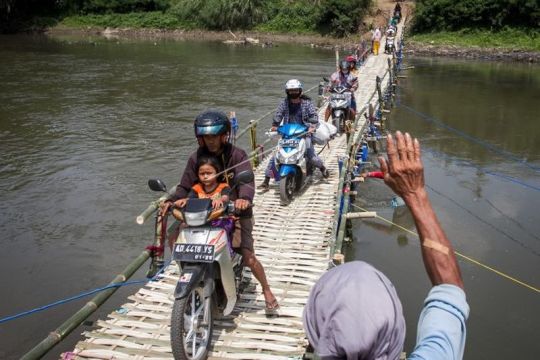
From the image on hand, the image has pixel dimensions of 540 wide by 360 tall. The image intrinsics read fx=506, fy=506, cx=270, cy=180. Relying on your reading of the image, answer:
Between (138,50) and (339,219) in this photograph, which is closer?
(339,219)

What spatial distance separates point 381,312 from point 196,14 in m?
47.7

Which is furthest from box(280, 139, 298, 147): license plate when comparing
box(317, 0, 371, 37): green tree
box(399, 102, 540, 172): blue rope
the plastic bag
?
box(317, 0, 371, 37): green tree

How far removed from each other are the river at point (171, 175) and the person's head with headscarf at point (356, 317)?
3763 mm

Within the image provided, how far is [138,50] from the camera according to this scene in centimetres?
3603

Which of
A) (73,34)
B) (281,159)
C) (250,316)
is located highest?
(73,34)

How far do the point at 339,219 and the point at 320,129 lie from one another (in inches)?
83.9

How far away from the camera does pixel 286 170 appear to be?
7.62 metres

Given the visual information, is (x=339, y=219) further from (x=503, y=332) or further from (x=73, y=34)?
(x=73, y=34)

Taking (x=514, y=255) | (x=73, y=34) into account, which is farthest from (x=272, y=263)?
(x=73, y=34)

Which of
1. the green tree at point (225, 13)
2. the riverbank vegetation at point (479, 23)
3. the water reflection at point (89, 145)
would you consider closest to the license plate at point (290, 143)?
the water reflection at point (89, 145)

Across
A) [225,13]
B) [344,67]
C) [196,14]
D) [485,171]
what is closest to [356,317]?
[344,67]

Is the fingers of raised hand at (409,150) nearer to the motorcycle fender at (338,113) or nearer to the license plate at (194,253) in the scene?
the license plate at (194,253)

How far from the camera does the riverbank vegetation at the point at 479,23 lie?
113 feet

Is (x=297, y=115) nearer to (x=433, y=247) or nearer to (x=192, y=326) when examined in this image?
(x=192, y=326)
